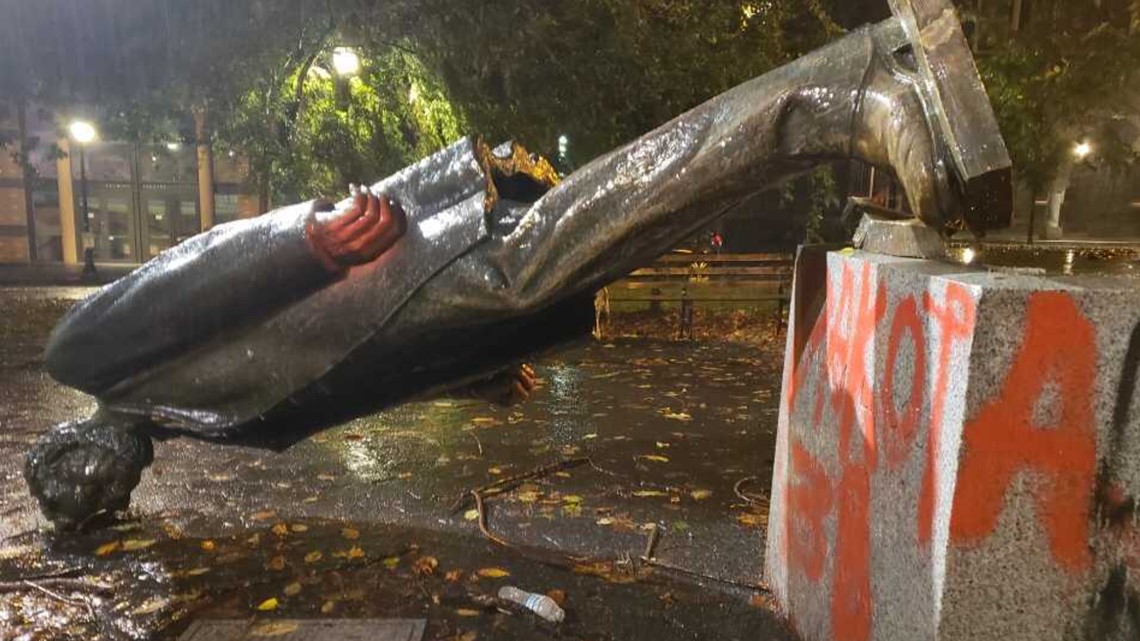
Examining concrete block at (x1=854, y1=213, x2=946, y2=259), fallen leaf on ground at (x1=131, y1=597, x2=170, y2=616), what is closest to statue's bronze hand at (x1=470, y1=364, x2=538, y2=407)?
fallen leaf on ground at (x1=131, y1=597, x2=170, y2=616)

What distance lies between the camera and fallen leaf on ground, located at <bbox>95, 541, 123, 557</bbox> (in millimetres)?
4484

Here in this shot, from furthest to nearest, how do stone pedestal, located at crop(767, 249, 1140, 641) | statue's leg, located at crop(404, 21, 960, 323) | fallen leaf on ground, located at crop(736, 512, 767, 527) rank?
fallen leaf on ground, located at crop(736, 512, 767, 527)
statue's leg, located at crop(404, 21, 960, 323)
stone pedestal, located at crop(767, 249, 1140, 641)

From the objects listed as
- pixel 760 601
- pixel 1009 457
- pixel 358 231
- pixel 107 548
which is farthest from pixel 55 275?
pixel 1009 457

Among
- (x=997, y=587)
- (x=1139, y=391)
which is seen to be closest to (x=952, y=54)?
(x=1139, y=391)

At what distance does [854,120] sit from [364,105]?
11.6 metres

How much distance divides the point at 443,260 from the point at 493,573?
1763 mm

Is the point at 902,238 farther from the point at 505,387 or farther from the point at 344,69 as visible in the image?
the point at 344,69

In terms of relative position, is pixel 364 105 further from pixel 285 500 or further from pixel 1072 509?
pixel 1072 509

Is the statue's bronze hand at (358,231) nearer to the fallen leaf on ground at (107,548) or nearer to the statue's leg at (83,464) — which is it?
the statue's leg at (83,464)

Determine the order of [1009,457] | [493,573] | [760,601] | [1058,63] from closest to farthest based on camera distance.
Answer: [1009,457] → [760,601] → [493,573] → [1058,63]

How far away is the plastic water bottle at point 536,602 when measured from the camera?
12.2 feet

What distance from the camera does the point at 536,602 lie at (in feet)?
12.5

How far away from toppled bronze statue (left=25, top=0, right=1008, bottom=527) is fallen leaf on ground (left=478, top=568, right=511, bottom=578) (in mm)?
1006

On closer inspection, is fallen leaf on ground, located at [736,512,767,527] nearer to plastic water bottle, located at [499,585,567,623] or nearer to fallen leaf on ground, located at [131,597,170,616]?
plastic water bottle, located at [499,585,567,623]
